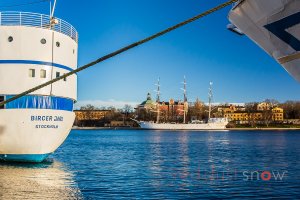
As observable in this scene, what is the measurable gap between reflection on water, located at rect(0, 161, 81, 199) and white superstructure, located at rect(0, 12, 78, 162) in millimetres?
914

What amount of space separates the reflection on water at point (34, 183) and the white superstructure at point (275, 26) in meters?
12.5

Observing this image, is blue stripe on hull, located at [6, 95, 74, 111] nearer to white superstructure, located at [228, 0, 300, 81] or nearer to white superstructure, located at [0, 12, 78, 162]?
white superstructure, located at [0, 12, 78, 162]

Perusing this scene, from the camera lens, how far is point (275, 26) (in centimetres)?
627

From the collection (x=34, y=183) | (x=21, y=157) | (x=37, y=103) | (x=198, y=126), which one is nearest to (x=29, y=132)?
(x=37, y=103)

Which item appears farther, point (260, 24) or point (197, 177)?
point (197, 177)

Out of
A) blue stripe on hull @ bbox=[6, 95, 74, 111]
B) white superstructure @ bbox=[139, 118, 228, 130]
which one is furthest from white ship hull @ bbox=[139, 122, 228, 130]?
blue stripe on hull @ bbox=[6, 95, 74, 111]

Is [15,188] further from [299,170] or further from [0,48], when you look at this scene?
[299,170]

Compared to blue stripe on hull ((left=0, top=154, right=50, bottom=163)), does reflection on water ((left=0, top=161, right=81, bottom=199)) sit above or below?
below

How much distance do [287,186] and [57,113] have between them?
13.9 m

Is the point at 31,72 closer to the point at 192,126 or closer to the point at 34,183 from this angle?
the point at 34,183

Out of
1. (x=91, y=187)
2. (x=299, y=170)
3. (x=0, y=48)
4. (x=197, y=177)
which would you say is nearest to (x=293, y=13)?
(x=91, y=187)

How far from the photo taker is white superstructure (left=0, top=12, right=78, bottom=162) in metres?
22.4

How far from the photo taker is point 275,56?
641 centimetres

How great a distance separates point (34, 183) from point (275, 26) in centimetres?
1627
